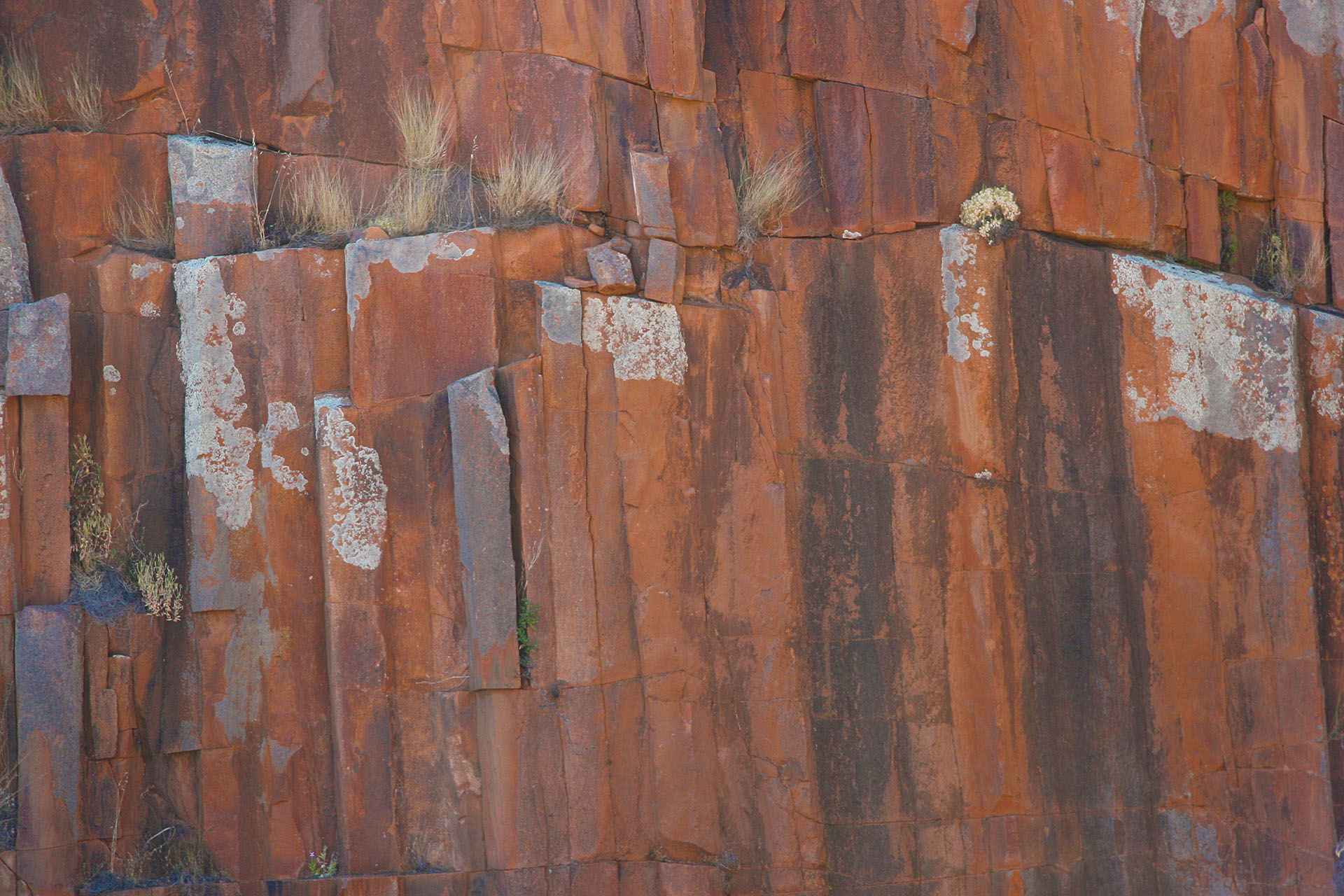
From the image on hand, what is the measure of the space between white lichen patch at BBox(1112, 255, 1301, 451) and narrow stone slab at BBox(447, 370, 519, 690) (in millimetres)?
4249

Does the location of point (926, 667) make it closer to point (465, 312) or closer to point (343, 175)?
point (465, 312)

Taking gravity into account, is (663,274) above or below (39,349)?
above

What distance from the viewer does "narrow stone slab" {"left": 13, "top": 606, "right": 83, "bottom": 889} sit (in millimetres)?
6199

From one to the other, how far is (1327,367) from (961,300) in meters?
2.55

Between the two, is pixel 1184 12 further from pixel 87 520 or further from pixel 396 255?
pixel 87 520

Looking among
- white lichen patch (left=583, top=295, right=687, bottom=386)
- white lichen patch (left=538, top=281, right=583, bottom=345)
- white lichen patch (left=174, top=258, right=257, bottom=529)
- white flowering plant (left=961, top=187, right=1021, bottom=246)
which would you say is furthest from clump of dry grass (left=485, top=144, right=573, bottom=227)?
white flowering plant (left=961, top=187, right=1021, bottom=246)

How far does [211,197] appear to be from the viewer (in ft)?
23.3

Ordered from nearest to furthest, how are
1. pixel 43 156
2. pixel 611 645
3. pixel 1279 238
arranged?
pixel 611 645 → pixel 43 156 → pixel 1279 238

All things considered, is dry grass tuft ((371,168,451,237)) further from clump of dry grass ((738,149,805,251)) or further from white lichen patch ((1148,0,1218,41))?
white lichen patch ((1148,0,1218,41))

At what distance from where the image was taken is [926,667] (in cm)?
726

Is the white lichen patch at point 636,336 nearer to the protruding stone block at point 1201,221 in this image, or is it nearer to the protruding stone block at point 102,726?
the protruding stone block at point 102,726

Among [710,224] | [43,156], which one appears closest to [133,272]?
[43,156]

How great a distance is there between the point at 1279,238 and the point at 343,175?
258 inches

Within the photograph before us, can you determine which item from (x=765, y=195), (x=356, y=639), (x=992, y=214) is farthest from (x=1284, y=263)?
(x=356, y=639)
